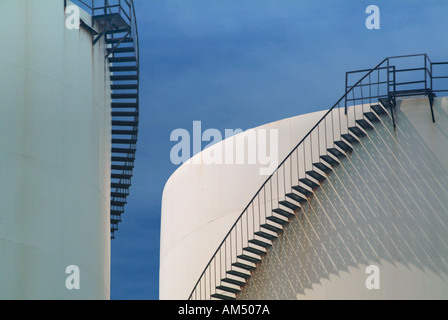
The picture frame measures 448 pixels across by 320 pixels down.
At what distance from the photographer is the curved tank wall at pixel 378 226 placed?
32125 millimetres

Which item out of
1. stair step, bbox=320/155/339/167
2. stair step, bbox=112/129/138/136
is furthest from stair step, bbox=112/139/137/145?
stair step, bbox=320/155/339/167

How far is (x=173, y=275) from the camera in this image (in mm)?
39719

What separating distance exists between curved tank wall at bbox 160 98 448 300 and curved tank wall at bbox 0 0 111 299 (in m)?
6.25

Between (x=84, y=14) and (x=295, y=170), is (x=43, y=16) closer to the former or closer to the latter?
(x=84, y=14)

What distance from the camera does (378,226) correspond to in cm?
3272

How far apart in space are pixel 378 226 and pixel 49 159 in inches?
413

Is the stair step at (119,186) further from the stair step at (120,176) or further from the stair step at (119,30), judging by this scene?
the stair step at (119,30)

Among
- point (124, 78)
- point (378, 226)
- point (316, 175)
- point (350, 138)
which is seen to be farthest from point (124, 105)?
point (378, 226)

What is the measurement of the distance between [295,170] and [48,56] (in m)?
9.33

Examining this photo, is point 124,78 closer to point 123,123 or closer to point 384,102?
point 123,123

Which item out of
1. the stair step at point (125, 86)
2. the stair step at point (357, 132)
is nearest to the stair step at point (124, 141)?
the stair step at point (125, 86)

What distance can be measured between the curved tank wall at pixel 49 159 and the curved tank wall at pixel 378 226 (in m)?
6.25

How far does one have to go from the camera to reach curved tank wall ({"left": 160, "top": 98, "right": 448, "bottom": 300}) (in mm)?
32125
